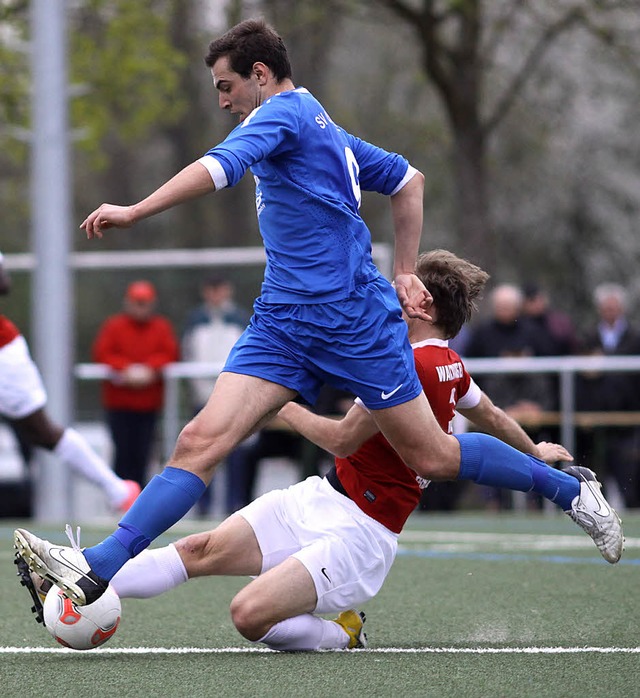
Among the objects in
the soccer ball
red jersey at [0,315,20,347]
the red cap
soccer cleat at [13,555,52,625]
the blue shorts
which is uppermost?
the blue shorts

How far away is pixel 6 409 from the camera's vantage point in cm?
869

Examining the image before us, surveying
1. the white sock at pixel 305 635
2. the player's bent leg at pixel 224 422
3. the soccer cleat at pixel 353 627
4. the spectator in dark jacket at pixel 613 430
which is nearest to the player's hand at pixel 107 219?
the player's bent leg at pixel 224 422

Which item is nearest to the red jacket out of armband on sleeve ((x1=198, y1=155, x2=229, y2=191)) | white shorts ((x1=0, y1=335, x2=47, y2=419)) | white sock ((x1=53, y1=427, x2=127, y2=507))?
white sock ((x1=53, y1=427, x2=127, y2=507))

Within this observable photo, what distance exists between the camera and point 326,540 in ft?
17.3

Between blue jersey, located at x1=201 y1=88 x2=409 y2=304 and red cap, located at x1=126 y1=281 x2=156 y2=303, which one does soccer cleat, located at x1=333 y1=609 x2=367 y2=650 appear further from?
red cap, located at x1=126 y1=281 x2=156 y2=303

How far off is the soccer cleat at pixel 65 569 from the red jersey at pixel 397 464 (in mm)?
1037

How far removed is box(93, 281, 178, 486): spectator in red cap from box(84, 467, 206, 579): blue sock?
7.29 metres

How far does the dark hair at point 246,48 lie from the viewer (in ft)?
16.7

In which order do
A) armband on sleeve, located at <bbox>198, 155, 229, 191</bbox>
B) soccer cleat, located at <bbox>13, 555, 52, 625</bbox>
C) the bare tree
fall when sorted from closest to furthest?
1. armband on sleeve, located at <bbox>198, 155, 229, 191</bbox>
2. soccer cleat, located at <bbox>13, 555, 52, 625</bbox>
3. the bare tree

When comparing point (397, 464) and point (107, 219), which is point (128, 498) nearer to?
point (397, 464)

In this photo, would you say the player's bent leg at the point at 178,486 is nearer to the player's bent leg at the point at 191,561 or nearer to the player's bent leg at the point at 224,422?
the player's bent leg at the point at 224,422

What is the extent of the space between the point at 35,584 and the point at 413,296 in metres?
1.59

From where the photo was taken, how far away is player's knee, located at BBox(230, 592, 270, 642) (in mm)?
5062

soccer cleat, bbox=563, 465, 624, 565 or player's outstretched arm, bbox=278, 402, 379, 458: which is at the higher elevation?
player's outstretched arm, bbox=278, 402, 379, 458
